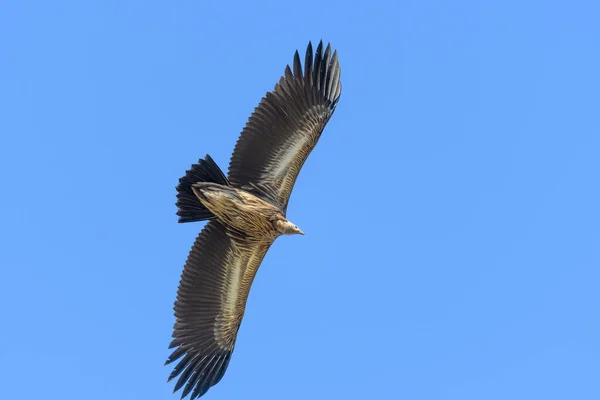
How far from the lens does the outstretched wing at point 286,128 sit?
14.9 metres

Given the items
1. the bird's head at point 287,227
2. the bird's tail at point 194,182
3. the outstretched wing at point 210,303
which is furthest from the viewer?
the outstretched wing at point 210,303

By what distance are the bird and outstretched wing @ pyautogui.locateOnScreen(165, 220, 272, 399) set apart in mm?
15

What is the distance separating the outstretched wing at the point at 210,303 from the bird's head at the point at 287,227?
0.69 m

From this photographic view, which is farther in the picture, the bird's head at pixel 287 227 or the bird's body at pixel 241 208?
the bird's head at pixel 287 227

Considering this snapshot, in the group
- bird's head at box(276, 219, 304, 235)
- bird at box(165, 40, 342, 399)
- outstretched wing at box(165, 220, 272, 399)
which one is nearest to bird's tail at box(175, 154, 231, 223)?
bird at box(165, 40, 342, 399)

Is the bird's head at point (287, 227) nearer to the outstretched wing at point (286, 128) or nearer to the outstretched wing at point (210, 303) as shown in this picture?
the outstretched wing at point (286, 128)

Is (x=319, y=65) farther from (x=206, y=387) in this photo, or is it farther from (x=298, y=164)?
(x=206, y=387)

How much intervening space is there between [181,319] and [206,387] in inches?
45.0

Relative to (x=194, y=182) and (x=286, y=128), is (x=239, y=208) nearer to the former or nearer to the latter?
(x=194, y=182)

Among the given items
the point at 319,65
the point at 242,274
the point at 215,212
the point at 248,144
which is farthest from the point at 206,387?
the point at 319,65

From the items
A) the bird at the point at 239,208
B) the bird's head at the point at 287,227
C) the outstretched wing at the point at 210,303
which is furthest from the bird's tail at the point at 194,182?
the bird's head at the point at 287,227

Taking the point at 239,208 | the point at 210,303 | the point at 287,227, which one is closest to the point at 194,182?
the point at 239,208

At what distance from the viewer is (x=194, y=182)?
583 inches

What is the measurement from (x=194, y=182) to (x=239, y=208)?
762 millimetres
